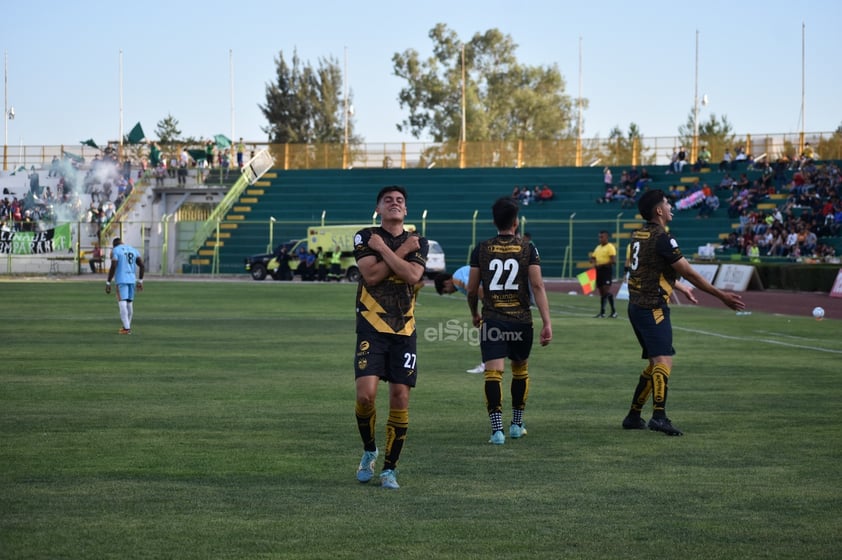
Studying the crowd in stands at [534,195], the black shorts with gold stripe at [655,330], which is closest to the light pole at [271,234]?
the crowd in stands at [534,195]

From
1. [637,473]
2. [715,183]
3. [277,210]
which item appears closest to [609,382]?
[637,473]

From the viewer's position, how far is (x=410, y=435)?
11.0 metres

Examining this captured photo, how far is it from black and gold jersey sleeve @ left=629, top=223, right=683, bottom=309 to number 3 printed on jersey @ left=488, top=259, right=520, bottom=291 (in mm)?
1352

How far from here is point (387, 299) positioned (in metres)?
8.63

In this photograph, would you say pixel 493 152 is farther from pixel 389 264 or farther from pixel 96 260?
pixel 389 264

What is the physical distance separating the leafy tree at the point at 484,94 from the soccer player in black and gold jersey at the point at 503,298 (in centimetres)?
8940

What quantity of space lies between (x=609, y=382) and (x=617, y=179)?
158 feet

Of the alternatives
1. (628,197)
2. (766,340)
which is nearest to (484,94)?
(628,197)

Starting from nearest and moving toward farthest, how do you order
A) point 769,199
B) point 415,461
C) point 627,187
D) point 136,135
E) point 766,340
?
1. point 415,461
2. point 766,340
3. point 769,199
4. point 627,187
5. point 136,135

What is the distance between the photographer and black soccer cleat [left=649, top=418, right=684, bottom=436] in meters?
11.1

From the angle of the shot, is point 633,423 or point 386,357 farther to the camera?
point 633,423

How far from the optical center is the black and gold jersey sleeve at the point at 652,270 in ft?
36.8

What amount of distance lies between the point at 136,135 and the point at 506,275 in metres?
66.2

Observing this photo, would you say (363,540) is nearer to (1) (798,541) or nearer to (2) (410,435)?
(1) (798,541)
